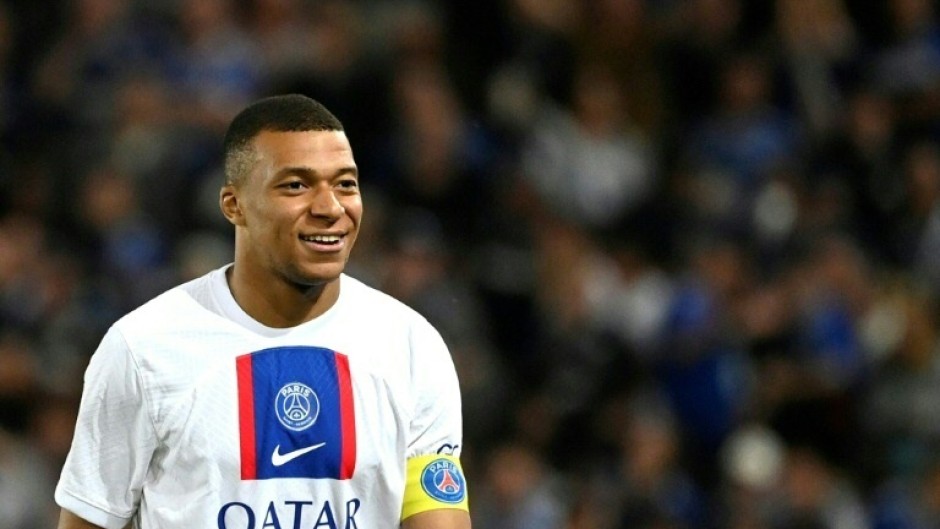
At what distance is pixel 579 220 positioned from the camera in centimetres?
1072

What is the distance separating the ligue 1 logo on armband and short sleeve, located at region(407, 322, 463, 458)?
0.12 feet

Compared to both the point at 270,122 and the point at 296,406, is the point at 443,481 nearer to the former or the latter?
the point at 296,406

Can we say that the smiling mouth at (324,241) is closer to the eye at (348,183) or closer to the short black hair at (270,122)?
the eye at (348,183)

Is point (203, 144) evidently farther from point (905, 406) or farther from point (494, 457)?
point (905, 406)

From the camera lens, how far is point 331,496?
4.31m

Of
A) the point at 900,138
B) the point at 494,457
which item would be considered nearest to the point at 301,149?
the point at 494,457

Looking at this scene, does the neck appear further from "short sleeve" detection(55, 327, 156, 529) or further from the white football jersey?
"short sleeve" detection(55, 327, 156, 529)

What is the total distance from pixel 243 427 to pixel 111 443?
1.02 ft

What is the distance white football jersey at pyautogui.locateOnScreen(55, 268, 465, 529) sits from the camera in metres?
4.28

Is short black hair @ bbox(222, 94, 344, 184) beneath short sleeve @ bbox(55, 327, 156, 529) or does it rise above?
above

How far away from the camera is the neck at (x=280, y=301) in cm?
445

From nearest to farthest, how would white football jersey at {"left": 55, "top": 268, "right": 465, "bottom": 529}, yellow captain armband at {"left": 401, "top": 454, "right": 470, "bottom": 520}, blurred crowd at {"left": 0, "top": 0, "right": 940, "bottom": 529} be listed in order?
1. white football jersey at {"left": 55, "top": 268, "right": 465, "bottom": 529}
2. yellow captain armband at {"left": 401, "top": 454, "right": 470, "bottom": 520}
3. blurred crowd at {"left": 0, "top": 0, "right": 940, "bottom": 529}

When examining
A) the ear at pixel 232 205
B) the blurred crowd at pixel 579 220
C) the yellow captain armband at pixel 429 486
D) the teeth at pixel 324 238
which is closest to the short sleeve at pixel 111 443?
the ear at pixel 232 205

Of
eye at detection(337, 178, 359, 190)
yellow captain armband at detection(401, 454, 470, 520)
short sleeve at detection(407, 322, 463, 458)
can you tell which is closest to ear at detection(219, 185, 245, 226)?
eye at detection(337, 178, 359, 190)
